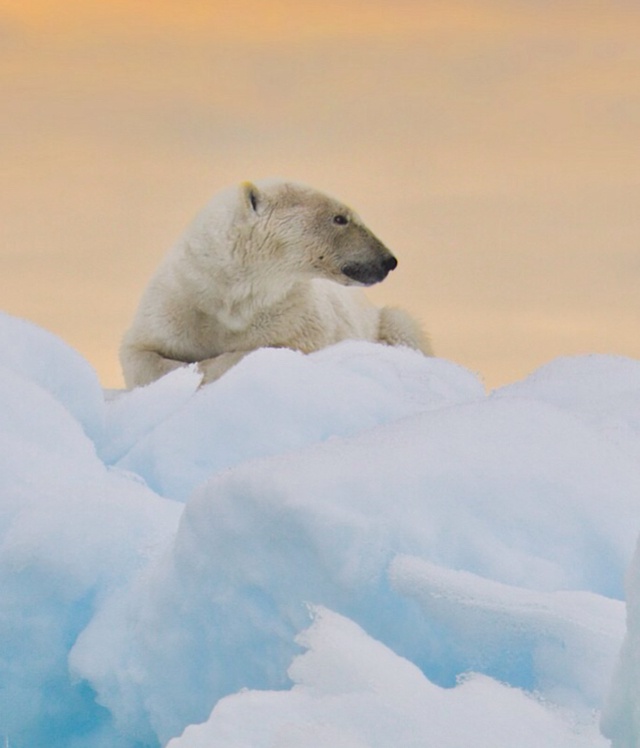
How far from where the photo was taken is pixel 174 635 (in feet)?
6.86

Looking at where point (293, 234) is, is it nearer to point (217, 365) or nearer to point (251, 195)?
point (251, 195)

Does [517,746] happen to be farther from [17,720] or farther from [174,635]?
[17,720]

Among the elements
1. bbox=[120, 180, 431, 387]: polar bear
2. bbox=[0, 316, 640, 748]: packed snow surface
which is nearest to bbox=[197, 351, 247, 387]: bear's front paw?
bbox=[120, 180, 431, 387]: polar bear

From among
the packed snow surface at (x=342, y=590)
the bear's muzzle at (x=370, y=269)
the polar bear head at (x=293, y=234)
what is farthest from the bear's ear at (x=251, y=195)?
the packed snow surface at (x=342, y=590)

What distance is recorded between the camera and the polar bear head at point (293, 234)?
20.1 feet

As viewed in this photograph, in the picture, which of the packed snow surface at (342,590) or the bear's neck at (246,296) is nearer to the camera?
the packed snow surface at (342,590)

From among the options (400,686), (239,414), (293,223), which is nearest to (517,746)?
(400,686)

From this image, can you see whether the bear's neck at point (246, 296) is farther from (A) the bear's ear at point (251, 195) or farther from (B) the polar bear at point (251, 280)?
(A) the bear's ear at point (251, 195)

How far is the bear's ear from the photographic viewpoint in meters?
6.08

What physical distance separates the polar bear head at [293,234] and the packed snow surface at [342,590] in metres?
3.20

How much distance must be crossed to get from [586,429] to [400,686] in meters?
1.02

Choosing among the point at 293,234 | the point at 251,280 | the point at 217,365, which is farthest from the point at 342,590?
the point at 251,280

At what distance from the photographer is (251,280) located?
6.28 meters

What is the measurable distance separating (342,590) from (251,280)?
4.56 metres
